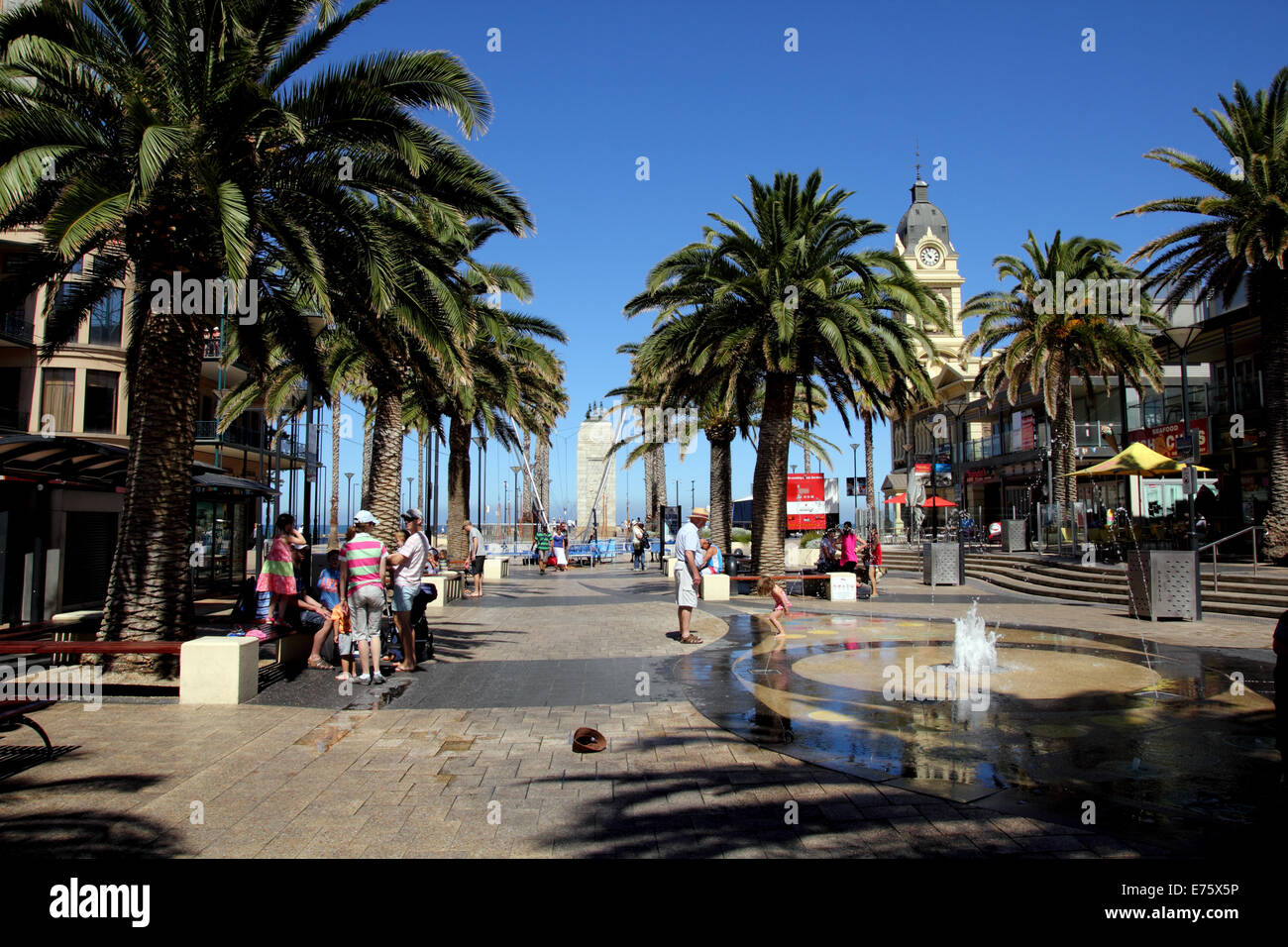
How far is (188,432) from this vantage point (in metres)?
9.60

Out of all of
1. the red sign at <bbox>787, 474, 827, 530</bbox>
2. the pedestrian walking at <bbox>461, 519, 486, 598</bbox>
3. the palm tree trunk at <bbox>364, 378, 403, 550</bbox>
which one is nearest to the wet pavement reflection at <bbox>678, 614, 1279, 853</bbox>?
the palm tree trunk at <bbox>364, 378, 403, 550</bbox>

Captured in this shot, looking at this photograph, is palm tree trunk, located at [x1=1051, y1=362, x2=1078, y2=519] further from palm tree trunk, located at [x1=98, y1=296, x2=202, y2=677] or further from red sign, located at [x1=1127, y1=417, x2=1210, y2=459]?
palm tree trunk, located at [x1=98, y1=296, x2=202, y2=677]

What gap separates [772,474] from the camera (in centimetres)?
1917

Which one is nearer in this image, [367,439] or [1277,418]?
[1277,418]

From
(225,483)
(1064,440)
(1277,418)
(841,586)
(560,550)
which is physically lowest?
(841,586)

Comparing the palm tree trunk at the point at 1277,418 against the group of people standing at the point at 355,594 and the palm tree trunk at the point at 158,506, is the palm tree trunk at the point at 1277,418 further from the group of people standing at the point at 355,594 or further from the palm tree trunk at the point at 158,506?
the palm tree trunk at the point at 158,506

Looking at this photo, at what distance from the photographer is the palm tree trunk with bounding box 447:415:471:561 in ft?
80.5

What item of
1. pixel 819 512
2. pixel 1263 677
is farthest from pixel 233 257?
pixel 819 512

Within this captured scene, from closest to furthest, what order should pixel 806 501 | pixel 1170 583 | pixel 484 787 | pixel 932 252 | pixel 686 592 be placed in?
pixel 484 787
pixel 686 592
pixel 1170 583
pixel 806 501
pixel 932 252

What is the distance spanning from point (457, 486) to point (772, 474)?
10334mm

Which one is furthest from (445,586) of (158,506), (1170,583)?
(1170,583)
